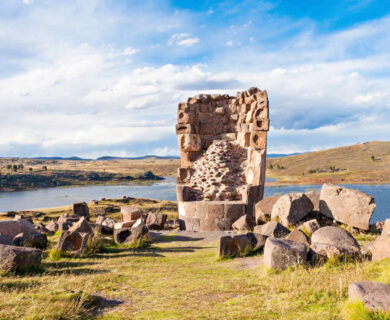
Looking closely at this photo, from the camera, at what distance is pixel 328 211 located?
33.6 ft

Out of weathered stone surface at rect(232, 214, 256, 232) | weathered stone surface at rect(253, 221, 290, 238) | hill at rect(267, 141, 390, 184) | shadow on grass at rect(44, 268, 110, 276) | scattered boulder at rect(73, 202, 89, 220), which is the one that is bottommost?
scattered boulder at rect(73, 202, 89, 220)

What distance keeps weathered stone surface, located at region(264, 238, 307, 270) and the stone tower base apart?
709cm

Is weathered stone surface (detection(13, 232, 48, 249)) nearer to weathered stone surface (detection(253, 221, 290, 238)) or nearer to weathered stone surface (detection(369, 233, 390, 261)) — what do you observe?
weathered stone surface (detection(253, 221, 290, 238))

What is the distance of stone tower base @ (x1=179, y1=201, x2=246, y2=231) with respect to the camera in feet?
42.8

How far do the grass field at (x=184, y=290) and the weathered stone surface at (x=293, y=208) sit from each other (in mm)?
2860

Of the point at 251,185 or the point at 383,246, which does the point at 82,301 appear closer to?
the point at 383,246

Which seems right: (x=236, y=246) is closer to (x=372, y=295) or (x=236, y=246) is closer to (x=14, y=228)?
(x=372, y=295)

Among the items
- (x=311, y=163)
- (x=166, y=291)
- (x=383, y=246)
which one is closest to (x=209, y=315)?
(x=166, y=291)

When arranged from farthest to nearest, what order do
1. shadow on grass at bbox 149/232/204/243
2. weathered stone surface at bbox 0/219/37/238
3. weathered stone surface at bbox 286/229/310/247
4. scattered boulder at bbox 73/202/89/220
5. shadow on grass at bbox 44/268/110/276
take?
1. scattered boulder at bbox 73/202/89/220
2. shadow on grass at bbox 149/232/204/243
3. weathered stone surface at bbox 0/219/37/238
4. weathered stone surface at bbox 286/229/310/247
5. shadow on grass at bbox 44/268/110/276

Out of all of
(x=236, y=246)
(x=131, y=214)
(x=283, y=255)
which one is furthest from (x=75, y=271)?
(x=131, y=214)

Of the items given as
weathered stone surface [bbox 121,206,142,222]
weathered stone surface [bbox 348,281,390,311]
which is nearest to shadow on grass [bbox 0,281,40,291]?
weathered stone surface [bbox 348,281,390,311]

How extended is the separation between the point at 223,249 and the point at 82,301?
3.67m

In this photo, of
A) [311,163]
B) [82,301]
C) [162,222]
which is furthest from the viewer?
[311,163]

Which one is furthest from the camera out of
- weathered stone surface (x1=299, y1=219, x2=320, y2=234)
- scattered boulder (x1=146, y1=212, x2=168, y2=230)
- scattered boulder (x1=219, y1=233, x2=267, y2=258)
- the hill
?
the hill
